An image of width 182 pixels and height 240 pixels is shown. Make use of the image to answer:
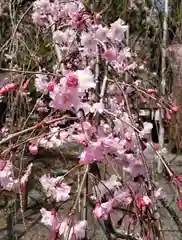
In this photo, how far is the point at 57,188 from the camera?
1.16 meters

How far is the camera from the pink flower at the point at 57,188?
114 centimetres

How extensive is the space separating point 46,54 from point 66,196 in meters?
2.01

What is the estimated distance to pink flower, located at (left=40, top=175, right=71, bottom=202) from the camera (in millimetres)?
1145

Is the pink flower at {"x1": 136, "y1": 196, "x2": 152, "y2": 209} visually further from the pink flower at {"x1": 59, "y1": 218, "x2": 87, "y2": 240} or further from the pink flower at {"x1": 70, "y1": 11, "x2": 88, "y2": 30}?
the pink flower at {"x1": 70, "y1": 11, "x2": 88, "y2": 30}

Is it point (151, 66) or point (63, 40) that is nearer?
point (63, 40)

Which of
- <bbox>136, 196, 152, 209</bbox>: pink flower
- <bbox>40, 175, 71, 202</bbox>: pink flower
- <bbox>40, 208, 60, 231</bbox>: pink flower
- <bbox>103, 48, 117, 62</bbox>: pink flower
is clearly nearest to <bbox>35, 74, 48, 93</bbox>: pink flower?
<bbox>103, 48, 117, 62</bbox>: pink flower

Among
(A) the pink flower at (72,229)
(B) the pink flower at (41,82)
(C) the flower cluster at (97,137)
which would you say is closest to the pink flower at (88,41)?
(C) the flower cluster at (97,137)

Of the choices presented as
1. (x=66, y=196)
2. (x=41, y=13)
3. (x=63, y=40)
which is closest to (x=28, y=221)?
(x=41, y=13)

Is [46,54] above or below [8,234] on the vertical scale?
above

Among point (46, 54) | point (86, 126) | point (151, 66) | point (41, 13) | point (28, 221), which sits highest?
point (41, 13)

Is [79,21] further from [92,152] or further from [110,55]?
[92,152]

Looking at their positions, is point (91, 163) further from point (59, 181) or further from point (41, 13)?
point (41, 13)

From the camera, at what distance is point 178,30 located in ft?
12.6

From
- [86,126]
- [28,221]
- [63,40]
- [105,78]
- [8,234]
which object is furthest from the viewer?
[28,221]
